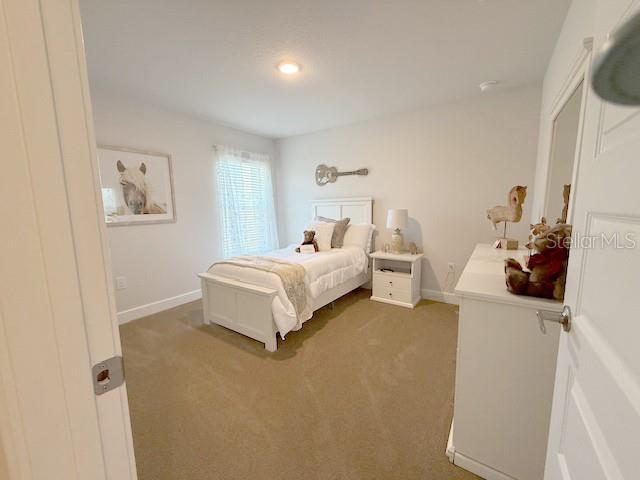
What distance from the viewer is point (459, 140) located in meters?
3.04

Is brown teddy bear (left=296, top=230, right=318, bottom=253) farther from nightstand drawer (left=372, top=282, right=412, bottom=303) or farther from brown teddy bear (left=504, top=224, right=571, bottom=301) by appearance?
brown teddy bear (left=504, top=224, right=571, bottom=301)

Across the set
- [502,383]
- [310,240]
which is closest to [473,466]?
[502,383]

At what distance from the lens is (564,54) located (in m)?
1.70

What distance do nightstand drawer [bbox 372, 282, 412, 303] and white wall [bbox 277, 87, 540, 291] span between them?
0.41 meters

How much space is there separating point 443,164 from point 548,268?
7.71ft

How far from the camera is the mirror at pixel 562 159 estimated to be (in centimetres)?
155

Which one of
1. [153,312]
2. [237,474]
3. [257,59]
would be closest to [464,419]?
[237,474]

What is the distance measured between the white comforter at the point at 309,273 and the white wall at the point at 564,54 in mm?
1844

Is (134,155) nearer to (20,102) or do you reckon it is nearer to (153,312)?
(153,312)

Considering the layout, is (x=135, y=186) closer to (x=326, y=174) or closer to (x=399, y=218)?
(x=326, y=174)

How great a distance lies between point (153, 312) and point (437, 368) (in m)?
3.05

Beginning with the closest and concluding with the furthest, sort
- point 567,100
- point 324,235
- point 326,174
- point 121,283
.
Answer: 1. point 567,100
2. point 121,283
3. point 324,235
4. point 326,174

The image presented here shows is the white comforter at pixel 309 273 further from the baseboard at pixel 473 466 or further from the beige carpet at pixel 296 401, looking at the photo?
the baseboard at pixel 473 466

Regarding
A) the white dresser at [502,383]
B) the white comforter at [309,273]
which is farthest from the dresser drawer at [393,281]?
the white dresser at [502,383]
